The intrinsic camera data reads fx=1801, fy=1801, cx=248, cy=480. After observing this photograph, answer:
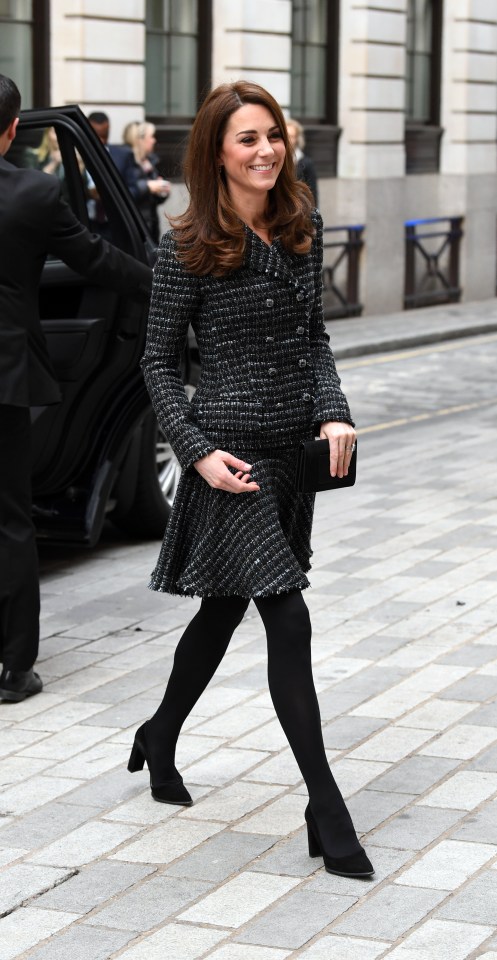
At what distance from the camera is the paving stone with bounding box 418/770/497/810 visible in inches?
176

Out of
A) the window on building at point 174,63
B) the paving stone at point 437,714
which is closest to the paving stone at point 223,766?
the paving stone at point 437,714

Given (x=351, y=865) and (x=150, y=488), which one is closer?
(x=351, y=865)

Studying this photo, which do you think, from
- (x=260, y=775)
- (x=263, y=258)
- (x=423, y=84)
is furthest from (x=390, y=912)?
(x=423, y=84)

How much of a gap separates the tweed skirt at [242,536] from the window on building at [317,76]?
51.8 feet

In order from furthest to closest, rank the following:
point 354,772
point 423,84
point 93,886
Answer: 1. point 423,84
2. point 354,772
3. point 93,886

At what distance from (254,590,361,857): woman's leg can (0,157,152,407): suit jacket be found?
151 centimetres

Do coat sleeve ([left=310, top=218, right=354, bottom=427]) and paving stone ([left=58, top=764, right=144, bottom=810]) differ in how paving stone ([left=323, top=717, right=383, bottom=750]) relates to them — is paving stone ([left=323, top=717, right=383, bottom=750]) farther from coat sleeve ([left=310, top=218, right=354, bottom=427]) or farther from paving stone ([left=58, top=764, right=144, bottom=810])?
coat sleeve ([left=310, top=218, right=354, bottom=427])

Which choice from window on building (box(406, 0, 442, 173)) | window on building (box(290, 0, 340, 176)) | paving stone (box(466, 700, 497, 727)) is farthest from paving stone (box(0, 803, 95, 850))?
window on building (box(406, 0, 442, 173))

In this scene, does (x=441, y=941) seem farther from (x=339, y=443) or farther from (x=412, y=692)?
(x=412, y=692)

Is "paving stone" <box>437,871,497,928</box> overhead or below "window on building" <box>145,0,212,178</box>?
below

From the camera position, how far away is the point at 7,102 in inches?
208

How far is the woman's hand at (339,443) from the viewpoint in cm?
410

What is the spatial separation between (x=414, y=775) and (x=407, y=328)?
13.8 m

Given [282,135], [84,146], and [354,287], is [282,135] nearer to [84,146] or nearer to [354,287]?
[84,146]
